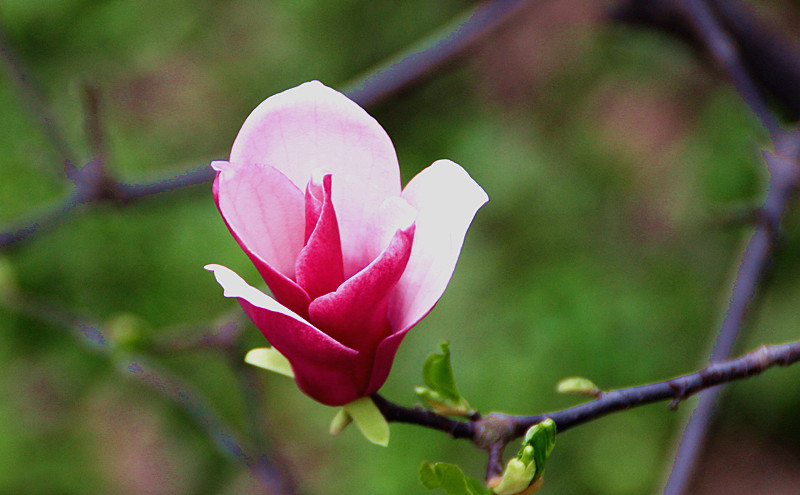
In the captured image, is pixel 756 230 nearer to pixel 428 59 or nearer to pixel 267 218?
pixel 428 59

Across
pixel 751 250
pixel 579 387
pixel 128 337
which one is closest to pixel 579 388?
pixel 579 387

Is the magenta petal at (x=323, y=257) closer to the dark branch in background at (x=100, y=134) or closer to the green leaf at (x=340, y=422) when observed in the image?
the green leaf at (x=340, y=422)

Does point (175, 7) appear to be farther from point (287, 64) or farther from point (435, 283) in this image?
point (435, 283)

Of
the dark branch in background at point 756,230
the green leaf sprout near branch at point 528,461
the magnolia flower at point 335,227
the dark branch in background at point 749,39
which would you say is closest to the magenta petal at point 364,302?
the magnolia flower at point 335,227

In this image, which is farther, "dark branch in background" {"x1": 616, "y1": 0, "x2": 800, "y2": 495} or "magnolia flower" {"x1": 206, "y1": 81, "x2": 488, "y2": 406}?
"dark branch in background" {"x1": 616, "y1": 0, "x2": 800, "y2": 495}

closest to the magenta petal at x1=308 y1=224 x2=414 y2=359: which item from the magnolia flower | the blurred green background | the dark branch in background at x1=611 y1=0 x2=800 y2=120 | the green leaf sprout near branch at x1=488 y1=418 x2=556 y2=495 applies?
the magnolia flower

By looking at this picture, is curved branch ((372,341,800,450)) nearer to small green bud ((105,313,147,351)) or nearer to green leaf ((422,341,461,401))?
green leaf ((422,341,461,401))
